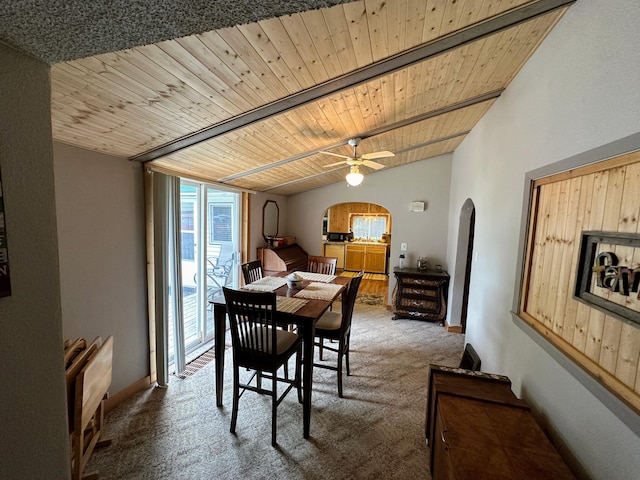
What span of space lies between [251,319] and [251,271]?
159 centimetres

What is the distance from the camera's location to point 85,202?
2.02m

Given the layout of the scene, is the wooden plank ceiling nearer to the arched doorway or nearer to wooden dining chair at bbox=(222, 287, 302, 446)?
wooden dining chair at bbox=(222, 287, 302, 446)

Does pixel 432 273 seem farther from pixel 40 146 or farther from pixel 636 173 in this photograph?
pixel 40 146

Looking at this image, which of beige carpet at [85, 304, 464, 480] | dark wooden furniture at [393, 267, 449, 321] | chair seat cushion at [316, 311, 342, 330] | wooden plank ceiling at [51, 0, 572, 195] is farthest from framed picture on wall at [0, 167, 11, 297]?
dark wooden furniture at [393, 267, 449, 321]

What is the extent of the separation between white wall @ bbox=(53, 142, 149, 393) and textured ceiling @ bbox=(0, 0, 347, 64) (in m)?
1.53

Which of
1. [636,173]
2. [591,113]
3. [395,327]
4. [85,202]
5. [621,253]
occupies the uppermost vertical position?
[591,113]

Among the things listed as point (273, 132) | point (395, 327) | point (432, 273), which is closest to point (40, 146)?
point (273, 132)

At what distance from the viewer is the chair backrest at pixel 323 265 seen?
13.0ft

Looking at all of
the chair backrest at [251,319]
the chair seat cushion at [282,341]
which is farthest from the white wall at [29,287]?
the chair seat cushion at [282,341]

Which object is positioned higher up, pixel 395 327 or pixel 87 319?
pixel 87 319

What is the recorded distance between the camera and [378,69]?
1.77m

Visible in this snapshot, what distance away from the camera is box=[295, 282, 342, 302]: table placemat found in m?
2.66

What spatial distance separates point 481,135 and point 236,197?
3355 millimetres

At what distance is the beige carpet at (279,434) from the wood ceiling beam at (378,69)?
2.17m
